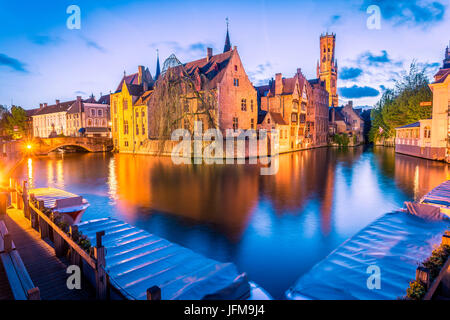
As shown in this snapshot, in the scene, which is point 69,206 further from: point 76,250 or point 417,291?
point 417,291

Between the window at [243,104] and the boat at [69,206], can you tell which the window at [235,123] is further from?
the boat at [69,206]

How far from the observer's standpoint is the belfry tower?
4670 inches

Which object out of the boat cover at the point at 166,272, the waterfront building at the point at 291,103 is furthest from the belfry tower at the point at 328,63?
the boat cover at the point at 166,272

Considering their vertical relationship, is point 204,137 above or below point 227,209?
above

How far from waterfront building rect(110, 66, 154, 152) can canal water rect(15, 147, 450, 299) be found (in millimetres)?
24397

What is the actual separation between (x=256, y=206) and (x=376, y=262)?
8.63 metres

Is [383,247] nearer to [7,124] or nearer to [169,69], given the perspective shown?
[169,69]

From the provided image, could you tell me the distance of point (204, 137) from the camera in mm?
36125

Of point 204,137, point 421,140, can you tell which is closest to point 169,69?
point 204,137

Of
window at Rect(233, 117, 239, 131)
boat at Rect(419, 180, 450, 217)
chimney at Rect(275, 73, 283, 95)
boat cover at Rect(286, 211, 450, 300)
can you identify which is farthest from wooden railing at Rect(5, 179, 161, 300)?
chimney at Rect(275, 73, 283, 95)

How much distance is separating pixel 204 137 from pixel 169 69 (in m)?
12.1

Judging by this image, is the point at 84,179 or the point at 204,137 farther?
the point at 204,137

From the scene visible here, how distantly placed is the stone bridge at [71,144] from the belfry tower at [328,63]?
94.9 metres
